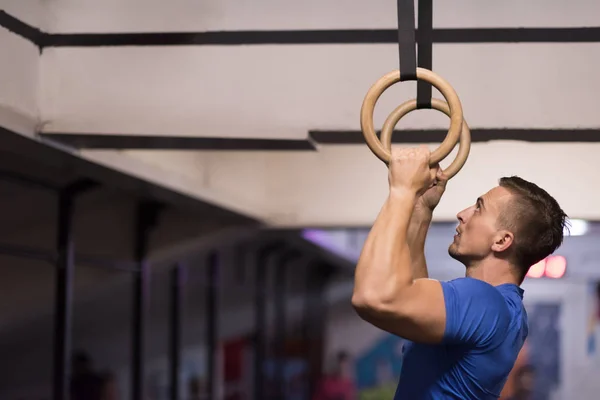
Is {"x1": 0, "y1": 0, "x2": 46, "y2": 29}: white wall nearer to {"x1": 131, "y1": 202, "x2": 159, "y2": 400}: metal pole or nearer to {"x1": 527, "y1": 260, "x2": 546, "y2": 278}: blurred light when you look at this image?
{"x1": 131, "y1": 202, "x2": 159, "y2": 400}: metal pole

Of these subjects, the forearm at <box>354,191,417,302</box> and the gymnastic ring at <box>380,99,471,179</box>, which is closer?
the forearm at <box>354,191,417,302</box>

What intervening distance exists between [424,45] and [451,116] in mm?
289

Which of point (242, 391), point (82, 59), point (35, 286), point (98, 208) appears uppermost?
point (82, 59)

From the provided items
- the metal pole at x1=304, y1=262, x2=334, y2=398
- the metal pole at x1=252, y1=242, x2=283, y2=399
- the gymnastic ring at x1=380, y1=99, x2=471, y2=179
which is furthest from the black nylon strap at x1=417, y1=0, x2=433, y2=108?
the metal pole at x1=304, y1=262, x2=334, y2=398

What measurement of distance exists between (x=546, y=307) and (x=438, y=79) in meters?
9.80

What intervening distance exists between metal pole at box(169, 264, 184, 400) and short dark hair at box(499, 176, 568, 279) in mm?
4351

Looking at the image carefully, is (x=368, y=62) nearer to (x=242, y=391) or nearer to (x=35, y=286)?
(x=35, y=286)

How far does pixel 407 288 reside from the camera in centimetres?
157

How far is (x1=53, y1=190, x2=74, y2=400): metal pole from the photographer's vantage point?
4.23 meters

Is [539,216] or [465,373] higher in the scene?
[539,216]

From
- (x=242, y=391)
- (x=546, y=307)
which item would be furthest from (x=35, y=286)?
(x=546, y=307)

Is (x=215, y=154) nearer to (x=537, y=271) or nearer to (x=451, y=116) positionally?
(x=451, y=116)

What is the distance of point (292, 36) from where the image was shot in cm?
251

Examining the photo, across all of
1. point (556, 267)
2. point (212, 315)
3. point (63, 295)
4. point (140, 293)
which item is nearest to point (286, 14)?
point (63, 295)
